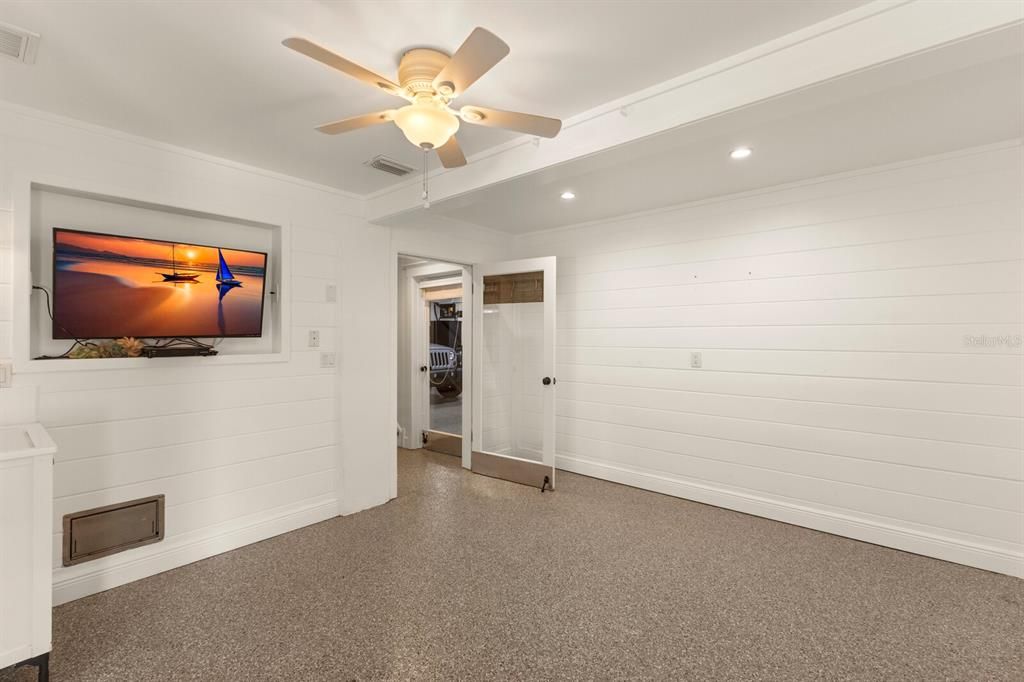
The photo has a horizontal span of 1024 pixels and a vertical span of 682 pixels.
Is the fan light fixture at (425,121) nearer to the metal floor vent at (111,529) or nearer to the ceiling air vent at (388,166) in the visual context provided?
the ceiling air vent at (388,166)

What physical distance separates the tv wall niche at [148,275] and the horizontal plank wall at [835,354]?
9.55 ft

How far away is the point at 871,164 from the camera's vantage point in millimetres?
3006

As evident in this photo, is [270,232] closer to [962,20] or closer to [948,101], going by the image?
[962,20]

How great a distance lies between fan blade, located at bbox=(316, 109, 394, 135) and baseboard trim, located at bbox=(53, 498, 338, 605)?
8.58 ft

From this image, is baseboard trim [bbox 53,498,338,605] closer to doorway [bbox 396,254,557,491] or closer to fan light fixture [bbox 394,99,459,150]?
doorway [bbox 396,254,557,491]

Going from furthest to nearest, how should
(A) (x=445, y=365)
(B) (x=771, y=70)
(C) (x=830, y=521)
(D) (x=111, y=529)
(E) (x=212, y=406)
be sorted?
1. (A) (x=445, y=365)
2. (C) (x=830, y=521)
3. (E) (x=212, y=406)
4. (D) (x=111, y=529)
5. (B) (x=771, y=70)

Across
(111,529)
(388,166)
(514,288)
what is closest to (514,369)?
(514,288)

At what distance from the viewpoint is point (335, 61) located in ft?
4.69

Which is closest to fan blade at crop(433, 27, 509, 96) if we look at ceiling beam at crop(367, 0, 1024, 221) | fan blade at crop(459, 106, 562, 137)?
fan blade at crop(459, 106, 562, 137)

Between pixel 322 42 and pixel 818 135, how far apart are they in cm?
258

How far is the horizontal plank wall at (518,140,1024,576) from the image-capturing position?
2.74 meters

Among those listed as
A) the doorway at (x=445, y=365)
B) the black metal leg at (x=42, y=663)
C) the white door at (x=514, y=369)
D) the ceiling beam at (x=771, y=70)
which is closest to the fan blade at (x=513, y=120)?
the ceiling beam at (x=771, y=70)

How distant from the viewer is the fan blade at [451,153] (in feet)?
6.81

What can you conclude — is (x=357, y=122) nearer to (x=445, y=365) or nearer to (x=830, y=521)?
(x=830, y=521)
